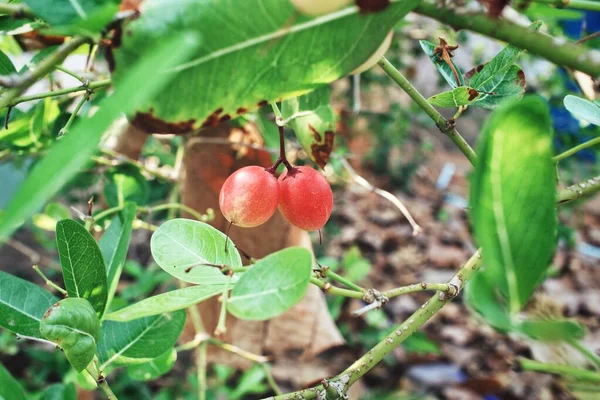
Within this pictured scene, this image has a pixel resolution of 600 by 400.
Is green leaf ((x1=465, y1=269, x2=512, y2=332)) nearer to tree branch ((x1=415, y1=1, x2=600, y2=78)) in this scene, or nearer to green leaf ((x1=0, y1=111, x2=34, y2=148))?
tree branch ((x1=415, y1=1, x2=600, y2=78))

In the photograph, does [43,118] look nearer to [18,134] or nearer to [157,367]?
[18,134]

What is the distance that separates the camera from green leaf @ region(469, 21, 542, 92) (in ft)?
1.62

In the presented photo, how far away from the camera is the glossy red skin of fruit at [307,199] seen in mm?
481

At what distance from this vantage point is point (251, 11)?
29cm

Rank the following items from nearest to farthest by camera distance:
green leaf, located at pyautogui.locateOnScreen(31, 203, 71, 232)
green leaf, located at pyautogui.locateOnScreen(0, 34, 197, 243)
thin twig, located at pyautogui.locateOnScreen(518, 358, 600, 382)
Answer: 1. green leaf, located at pyautogui.locateOnScreen(0, 34, 197, 243)
2. thin twig, located at pyautogui.locateOnScreen(518, 358, 600, 382)
3. green leaf, located at pyautogui.locateOnScreen(31, 203, 71, 232)

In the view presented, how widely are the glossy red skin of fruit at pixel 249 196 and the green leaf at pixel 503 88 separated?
0.23 meters

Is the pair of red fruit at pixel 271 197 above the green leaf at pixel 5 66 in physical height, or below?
below

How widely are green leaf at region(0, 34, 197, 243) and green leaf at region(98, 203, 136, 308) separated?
0.33m

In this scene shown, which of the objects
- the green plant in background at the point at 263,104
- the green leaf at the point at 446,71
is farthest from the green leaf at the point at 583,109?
the green leaf at the point at 446,71

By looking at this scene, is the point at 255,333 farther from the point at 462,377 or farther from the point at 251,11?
the point at 462,377

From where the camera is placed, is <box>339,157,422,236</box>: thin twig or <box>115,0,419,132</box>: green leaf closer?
<box>115,0,419,132</box>: green leaf

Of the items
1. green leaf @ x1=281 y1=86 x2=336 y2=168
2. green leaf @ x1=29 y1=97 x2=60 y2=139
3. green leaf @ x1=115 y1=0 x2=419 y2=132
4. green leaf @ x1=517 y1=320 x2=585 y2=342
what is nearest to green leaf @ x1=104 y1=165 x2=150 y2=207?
green leaf @ x1=29 y1=97 x2=60 y2=139

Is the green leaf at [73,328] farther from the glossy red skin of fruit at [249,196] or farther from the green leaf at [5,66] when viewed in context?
the green leaf at [5,66]

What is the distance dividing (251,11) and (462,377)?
76.9 inches
